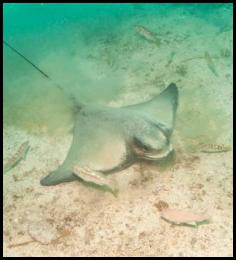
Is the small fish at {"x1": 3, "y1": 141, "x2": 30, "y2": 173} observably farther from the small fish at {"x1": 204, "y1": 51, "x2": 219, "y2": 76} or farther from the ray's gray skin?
the small fish at {"x1": 204, "y1": 51, "x2": 219, "y2": 76}

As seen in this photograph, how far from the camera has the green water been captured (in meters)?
6.84

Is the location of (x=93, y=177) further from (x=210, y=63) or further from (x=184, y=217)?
(x=210, y=63)

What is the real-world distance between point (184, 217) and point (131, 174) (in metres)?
1.26

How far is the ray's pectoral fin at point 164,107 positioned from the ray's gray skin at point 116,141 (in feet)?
0.07

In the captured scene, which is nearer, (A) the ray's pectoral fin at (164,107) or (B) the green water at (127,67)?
(A) the ray's pectoral fin at (164,107)

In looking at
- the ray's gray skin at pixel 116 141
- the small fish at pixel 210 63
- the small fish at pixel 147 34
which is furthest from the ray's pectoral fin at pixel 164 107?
the small fish at pixel 147 34

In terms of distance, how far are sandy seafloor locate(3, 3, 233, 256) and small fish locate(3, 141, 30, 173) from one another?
0.34 ft

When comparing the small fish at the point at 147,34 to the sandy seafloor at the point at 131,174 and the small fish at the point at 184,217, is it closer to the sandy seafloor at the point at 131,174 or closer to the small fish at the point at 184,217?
the sandy seafloor at the point at 131,174

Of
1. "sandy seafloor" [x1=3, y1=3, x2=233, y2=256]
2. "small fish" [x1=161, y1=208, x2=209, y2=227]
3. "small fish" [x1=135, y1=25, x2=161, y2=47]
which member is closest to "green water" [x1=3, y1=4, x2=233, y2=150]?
"sandy seafloor" [x1=3, y1=3, x2=233, y2=256]

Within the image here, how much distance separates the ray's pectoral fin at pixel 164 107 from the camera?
5.82 metres

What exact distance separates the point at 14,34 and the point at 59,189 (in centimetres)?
1129

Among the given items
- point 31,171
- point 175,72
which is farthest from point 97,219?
point 175,72

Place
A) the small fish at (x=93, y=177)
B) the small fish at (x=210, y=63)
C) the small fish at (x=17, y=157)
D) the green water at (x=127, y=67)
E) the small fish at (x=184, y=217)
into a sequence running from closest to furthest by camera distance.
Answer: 1. the small fish at (x=184, y=217)
2. the small fish at (x=93, y=177)
3. the small fish at (x=17, y=157)
4. the green water at (x=127, y=67)
5. the small fish at (x=210, y=63)

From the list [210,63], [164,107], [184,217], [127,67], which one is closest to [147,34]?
[127,67]
